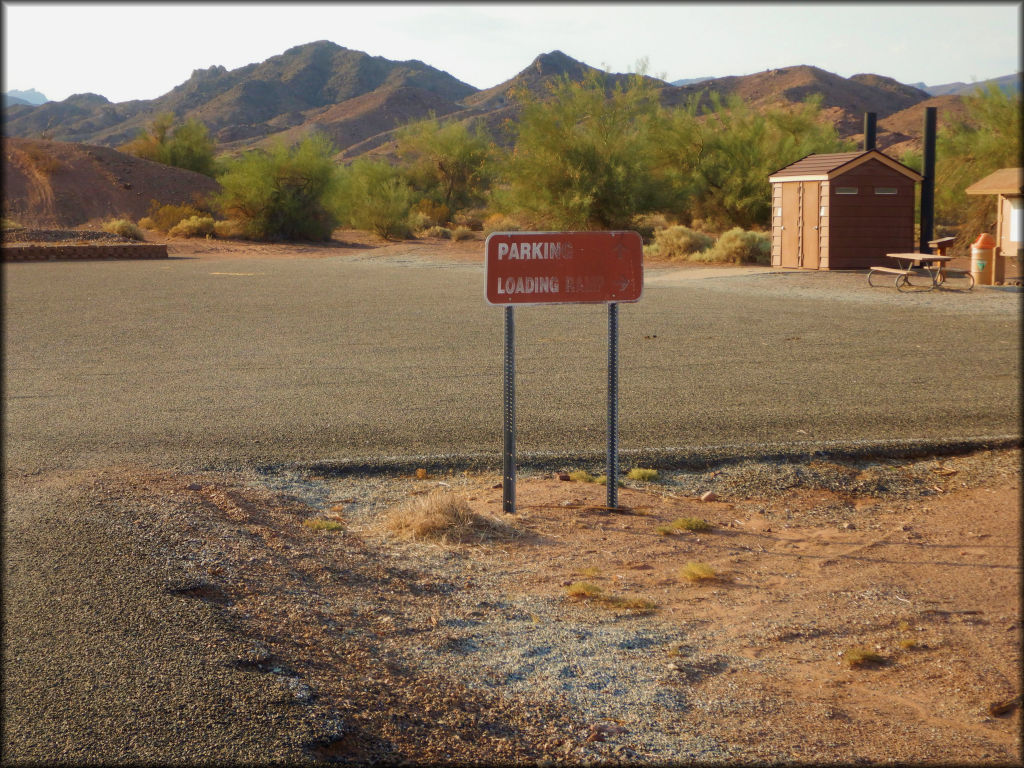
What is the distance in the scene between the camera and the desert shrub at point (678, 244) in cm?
3431

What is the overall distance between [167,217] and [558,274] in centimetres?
4583

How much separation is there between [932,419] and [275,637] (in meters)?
6.84

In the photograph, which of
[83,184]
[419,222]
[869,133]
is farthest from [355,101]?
[869,133]

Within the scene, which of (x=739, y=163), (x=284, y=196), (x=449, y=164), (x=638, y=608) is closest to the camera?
(x=638, y=608)

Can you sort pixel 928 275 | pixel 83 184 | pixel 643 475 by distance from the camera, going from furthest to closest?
pixel 83 184 → pixel 928 275 → pixel 643 475

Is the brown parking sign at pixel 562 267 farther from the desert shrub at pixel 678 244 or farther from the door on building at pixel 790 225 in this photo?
the desert shrub at pixel 678 244

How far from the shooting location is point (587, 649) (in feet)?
14.9

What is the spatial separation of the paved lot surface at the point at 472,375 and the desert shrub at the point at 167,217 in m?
28.0

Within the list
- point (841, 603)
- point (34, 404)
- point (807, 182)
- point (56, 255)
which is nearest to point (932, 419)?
point (841, 603)

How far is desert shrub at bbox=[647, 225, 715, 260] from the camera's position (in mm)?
34312

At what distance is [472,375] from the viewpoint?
11625 mm

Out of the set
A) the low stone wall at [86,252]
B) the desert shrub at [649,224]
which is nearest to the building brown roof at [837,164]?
the desert shrub at [649,224]

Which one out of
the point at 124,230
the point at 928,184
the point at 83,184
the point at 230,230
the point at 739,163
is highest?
the point at 83,184

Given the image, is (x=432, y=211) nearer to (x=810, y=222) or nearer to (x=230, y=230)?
(x=230, y=230)
